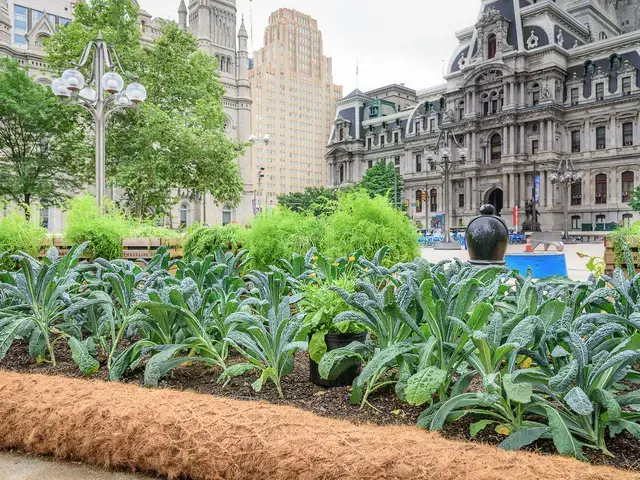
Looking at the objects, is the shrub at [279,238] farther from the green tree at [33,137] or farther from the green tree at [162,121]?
the green tree at [33,137]

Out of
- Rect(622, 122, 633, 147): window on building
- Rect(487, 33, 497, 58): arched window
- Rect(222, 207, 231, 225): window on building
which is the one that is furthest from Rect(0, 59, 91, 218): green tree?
Rect(622, 122, 633, 147): window on building

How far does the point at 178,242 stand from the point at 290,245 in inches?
118

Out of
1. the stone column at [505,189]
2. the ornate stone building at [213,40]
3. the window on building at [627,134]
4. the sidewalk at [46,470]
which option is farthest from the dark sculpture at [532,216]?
the sidewalk at [46,470]

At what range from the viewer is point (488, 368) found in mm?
2590

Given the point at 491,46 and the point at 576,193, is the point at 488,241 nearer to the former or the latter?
the point at 576,193

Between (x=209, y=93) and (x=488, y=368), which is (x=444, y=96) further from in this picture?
(x=488, y=368)

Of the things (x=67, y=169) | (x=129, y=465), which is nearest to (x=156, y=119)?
(x=67, y=169)

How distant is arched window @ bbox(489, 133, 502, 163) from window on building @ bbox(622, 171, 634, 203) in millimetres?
12968

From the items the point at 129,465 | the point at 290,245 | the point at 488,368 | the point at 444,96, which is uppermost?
the point at 444,96

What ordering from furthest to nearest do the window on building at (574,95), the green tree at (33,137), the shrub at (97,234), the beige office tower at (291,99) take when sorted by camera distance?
the beige office tower at (291,99)
the window on building at (574,95)
the green tree at (33,137)
the shrub at (97,234)

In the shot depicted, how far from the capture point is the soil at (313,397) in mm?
2287

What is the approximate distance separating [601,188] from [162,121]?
159 feet

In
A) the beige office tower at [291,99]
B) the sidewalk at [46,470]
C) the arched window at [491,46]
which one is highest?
the beige office tower at [291,99]

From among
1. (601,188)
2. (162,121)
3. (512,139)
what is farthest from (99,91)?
(601,188)
